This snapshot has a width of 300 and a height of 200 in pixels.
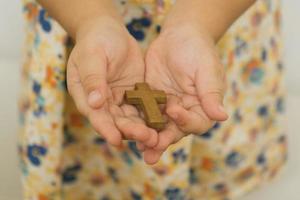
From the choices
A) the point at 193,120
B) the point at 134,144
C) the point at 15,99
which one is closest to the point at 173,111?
the point at 193,120

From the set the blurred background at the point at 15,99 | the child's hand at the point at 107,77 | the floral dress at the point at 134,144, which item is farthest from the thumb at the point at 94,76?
the blurred background at the point at 15,99

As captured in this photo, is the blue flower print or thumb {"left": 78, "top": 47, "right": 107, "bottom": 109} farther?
the blue flower print

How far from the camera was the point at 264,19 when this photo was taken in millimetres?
757

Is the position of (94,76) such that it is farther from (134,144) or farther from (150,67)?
(134,144)

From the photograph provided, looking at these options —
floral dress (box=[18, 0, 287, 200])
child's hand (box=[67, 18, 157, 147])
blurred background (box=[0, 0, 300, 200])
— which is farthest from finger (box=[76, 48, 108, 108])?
blurred background (box=[0, 0, 300, 200])

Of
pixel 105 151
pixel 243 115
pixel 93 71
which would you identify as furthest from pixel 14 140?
pixel 93 71

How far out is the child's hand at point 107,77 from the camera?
1.57 ft

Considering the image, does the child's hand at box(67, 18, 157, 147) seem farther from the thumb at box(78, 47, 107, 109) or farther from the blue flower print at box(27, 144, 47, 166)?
the blue flower print at box(27, 144, 47, 166)

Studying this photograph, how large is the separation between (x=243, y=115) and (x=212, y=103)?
0.31 metres

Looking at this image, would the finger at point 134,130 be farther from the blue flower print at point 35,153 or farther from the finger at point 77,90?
the blue flower print at point 35,153

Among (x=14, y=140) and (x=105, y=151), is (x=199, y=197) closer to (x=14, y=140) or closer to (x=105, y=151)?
(x=105, y=151)

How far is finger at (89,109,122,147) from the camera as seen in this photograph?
1.54 feet

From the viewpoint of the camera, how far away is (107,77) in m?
0.55

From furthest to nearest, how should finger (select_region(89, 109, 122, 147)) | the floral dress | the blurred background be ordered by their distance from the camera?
the blurred background < the floral dress < finger (select_region(89, 109, 122, 147))
